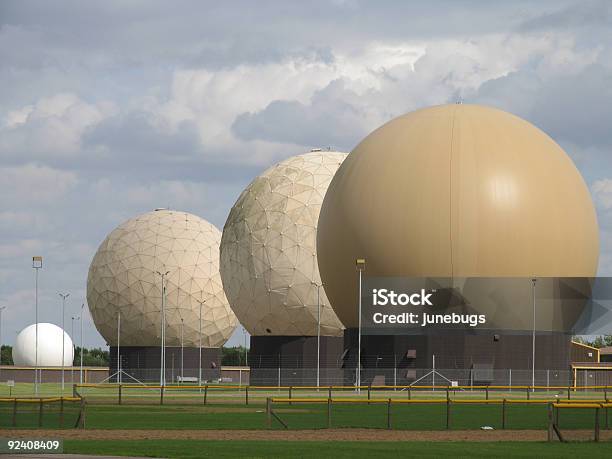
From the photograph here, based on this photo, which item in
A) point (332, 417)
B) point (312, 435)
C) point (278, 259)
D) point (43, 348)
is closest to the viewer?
point (312, 435)

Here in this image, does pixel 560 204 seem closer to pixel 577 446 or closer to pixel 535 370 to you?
pixel 535 370

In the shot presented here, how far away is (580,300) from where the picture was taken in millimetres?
65750

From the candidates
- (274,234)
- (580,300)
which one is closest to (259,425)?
(580,300)

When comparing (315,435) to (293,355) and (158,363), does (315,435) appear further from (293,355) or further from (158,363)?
(158,363)

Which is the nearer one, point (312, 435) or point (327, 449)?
point (327, 449)

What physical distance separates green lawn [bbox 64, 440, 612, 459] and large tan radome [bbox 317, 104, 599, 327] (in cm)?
3025

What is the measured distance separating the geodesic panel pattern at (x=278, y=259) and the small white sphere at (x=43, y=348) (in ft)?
142

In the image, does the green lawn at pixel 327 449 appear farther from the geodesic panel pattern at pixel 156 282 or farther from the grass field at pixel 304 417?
the geodesic panel pattern at pixel 156 282

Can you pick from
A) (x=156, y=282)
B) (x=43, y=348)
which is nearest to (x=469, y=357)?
(x=156, y=282)

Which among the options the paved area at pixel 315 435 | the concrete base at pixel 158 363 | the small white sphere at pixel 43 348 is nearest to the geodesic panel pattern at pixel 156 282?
the concrete base at pixel 158 363

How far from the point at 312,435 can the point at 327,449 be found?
5.27 meters

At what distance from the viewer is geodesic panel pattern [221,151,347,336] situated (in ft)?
281

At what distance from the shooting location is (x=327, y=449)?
29891 millimetres

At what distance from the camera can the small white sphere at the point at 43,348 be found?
416 ft
